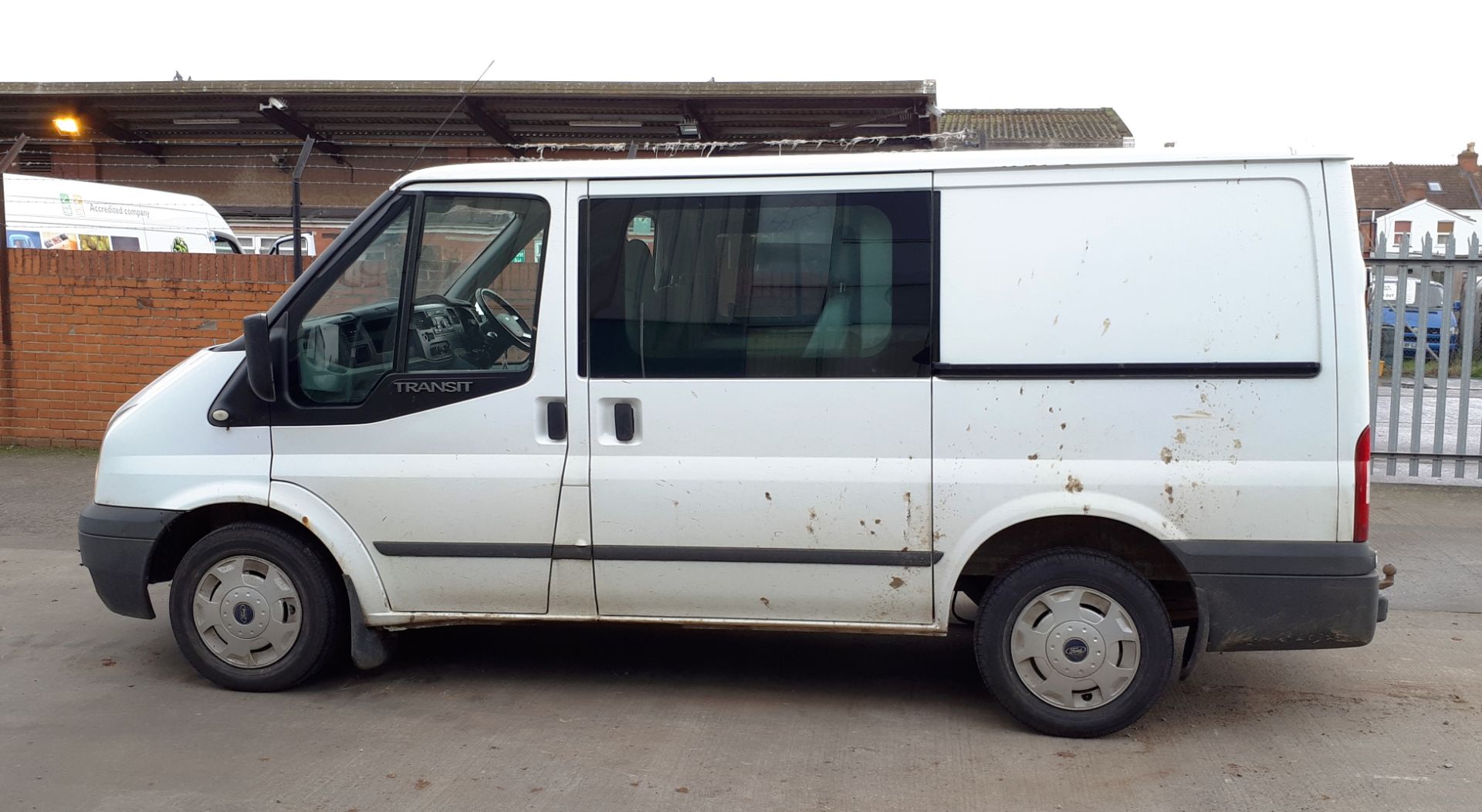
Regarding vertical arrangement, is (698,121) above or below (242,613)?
above

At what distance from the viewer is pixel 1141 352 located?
14.0ft

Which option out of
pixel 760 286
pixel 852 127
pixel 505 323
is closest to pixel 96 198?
pixel 852 127

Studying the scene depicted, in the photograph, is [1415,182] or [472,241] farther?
[1415,182]

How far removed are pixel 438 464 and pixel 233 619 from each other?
3.46 feet

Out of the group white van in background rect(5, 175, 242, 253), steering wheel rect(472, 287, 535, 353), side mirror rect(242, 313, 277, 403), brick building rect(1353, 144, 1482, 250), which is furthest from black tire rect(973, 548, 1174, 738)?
brick building rect(1353, 144, 1482, 250)

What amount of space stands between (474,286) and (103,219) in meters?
9.11

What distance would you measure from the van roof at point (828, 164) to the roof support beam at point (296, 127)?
8.84 m

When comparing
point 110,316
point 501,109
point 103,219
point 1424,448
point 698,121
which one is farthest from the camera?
point 501,109

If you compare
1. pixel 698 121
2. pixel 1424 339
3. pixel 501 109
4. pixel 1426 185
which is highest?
pixel 1426 185

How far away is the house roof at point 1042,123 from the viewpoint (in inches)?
615

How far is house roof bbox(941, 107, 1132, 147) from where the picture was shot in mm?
15617

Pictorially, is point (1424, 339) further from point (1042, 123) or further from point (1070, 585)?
point (1042, 123)

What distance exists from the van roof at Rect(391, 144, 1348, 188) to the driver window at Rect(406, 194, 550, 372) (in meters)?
0.10

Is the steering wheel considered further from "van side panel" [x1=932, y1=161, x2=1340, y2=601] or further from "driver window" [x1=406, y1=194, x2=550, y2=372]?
"van side panel" [x1=932, y1=161, x2=1340, y2=601]
